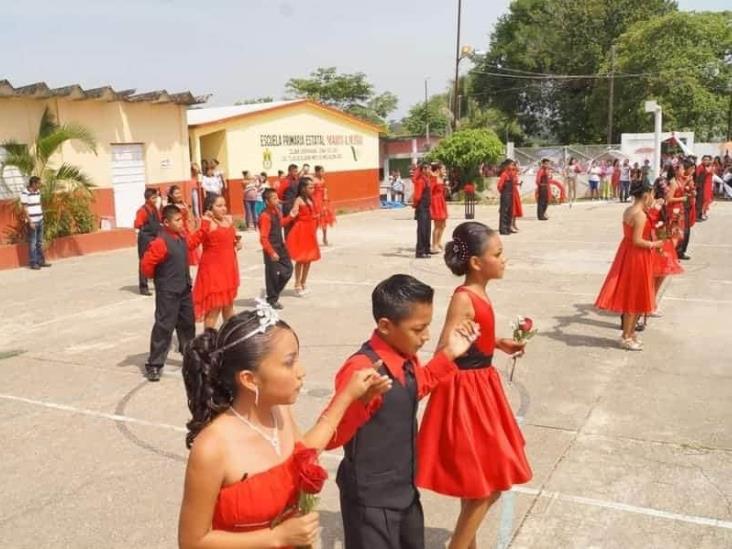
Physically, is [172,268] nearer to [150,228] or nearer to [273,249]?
[273,249]

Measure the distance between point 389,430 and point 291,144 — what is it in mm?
21938

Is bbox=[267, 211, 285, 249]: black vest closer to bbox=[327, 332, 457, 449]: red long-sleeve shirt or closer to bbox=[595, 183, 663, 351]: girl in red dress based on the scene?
bbox=[595, 183, 663, 351]: girl in red dress

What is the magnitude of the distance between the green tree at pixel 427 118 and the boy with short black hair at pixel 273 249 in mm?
52361

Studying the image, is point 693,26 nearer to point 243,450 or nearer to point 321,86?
point 321,86

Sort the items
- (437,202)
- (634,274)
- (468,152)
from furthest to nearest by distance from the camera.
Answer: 1. (468,152)
2. (437,202)
3. (634,274)

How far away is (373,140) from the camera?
92.4 ft

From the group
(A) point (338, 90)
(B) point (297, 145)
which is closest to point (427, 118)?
(A) point (338, 90)

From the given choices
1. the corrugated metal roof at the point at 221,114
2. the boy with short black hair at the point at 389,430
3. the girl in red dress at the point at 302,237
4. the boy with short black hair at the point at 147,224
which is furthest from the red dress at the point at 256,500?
the corrugated metal roof at the point at 221,114

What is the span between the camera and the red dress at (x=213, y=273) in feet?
24.3

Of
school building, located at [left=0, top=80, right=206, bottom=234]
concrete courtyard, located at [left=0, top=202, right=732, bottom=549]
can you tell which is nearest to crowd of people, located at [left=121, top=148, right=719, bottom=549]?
concrete courtyard, located at [left=0, top=202, right=732, bottom=549]

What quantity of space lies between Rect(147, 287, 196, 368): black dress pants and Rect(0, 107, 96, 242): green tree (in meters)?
9.18

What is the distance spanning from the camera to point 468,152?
2870 cm

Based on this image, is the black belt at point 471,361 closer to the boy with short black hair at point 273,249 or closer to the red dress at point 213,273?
the red dress at point 213,273

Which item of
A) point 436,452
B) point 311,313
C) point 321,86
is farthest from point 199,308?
point 321,86
